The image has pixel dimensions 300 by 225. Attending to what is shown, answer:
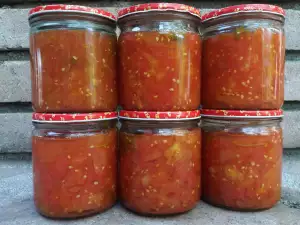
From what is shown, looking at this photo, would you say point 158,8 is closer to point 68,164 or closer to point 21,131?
point 68,164

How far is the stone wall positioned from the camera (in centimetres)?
123

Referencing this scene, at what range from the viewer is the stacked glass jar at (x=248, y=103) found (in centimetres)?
82

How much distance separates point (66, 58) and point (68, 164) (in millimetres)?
264

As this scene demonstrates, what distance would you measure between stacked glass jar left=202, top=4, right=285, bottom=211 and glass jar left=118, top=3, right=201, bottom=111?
0.10 metres

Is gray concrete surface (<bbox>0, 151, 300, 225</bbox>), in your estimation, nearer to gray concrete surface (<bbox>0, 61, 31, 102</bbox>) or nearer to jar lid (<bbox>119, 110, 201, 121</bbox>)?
jar lid (<bbox>119, 110, 201, 121</bbox>)

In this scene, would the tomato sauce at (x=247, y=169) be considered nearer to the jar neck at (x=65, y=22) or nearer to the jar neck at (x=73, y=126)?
the jar neck at (x=73, y=126)

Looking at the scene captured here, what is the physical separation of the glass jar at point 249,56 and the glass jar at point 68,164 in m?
0.35

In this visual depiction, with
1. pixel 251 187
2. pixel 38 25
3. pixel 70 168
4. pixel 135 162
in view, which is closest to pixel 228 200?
pixel 251 187

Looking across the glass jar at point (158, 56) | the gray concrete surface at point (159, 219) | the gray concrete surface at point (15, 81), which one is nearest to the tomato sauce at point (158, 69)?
the glass jar at point (158, 56)

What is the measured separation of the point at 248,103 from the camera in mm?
827

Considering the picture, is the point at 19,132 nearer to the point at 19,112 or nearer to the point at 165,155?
the point at 19,112

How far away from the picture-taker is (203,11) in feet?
4.03

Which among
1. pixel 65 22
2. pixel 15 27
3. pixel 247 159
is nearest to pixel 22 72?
pixel 15 27

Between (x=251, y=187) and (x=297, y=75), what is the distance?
2.17 ft
